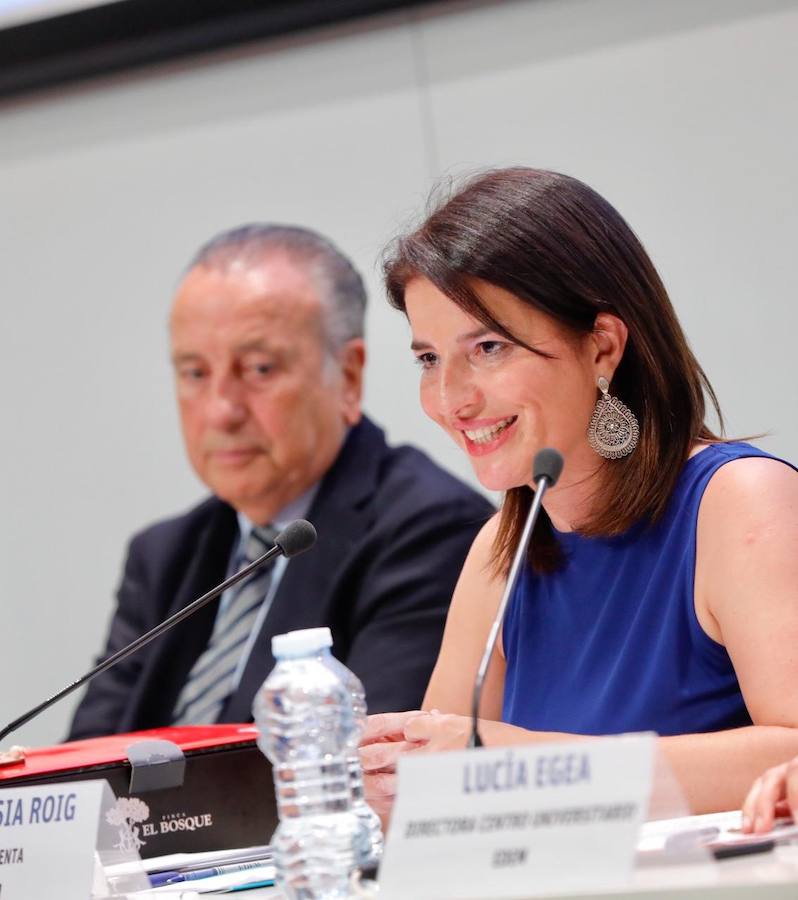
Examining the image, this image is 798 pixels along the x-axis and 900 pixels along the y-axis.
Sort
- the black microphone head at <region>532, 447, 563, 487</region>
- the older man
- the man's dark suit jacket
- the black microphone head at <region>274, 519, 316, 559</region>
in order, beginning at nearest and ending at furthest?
1. the black microphone head at <region>532, 447, 563, 487</region>
2. the black microphone head at <region>274, 519, 316, 559</region>
3. the man's dark suit jacket
4. the older man

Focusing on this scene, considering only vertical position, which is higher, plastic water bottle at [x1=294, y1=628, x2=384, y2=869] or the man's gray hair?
the man's gray hair

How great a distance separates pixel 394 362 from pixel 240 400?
400 millimetres

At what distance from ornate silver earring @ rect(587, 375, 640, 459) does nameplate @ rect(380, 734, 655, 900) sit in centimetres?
86

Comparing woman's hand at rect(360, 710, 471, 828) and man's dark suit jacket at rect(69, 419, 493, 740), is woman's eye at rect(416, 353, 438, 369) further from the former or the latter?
man's dark suit jacket at rect(69, 419, 493, 740)

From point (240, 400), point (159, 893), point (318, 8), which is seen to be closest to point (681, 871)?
point (159, 893)

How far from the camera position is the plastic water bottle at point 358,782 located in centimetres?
121

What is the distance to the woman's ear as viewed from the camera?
176 centimetres

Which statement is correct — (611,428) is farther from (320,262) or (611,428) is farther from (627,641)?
(320,262)

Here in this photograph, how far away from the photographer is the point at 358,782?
1.28m

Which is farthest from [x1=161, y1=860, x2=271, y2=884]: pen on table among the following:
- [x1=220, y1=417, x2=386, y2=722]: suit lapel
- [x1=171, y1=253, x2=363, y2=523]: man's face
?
[x1=171, y1=253, x2=363, y2=523]: man's face

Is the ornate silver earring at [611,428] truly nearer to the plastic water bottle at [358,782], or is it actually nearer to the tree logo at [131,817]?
the plastic water bottle at [358,782]

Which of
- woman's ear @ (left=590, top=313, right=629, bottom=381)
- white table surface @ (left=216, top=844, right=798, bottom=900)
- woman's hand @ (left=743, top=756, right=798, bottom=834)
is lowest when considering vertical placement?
white table surface @ (left=216, top=844, right=798, bottom=900)

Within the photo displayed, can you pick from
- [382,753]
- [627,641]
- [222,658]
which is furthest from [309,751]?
[222,658]

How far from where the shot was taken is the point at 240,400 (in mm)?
3162
